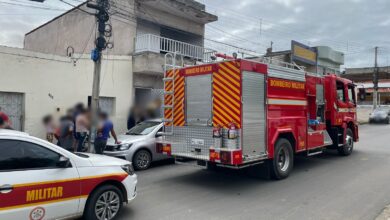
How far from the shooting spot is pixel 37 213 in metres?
4.12

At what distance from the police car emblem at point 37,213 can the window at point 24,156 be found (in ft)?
1.76

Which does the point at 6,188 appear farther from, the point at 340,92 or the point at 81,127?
the point at 340,92

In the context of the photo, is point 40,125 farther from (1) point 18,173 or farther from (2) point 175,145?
(1) point 18,173

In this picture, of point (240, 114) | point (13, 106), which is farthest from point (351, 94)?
point (13, 106)

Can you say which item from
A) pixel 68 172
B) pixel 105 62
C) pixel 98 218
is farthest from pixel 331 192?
pixel 105 62

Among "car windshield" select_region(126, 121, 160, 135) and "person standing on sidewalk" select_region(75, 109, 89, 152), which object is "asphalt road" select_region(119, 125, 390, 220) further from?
"person standing on sidewalk" select_region(75, 109, 89, 152)

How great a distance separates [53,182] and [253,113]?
14.1ft

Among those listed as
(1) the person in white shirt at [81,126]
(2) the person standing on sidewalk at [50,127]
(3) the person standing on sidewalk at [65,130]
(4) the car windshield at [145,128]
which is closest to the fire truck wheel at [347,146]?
(4) the car windshield at [145,128]

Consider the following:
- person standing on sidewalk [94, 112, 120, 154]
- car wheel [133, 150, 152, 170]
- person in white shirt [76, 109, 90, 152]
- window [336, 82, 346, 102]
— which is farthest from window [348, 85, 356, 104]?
person in white shirt [76, 109, 90, 152]

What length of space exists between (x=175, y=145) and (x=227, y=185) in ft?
5.01

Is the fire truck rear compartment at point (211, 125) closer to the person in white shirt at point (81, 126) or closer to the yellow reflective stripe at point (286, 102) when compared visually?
the yellow reflective stripe at point (286, 102)

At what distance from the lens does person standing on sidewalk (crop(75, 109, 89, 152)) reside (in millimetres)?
→ 9773

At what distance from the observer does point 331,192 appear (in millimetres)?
6730

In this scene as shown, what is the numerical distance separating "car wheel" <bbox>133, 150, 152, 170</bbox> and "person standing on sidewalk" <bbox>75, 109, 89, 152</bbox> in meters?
1.93
